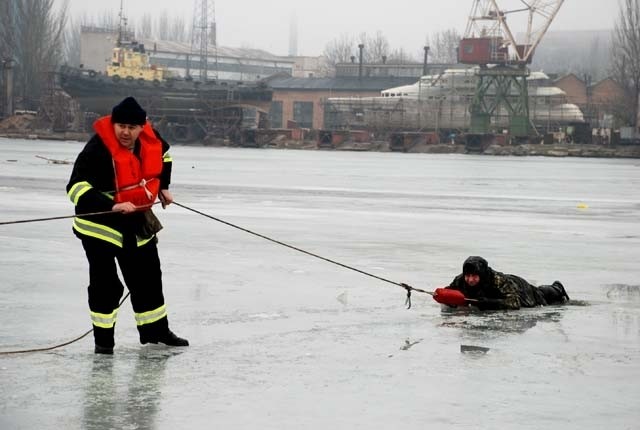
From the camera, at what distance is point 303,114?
417 ft

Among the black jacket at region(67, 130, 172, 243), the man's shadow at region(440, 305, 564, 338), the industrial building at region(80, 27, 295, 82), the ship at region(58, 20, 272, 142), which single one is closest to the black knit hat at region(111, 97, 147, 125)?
the black jacket at region(67, 130, 172, 243)

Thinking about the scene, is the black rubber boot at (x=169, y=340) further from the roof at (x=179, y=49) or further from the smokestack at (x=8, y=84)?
the roof at (x=179, y=49)

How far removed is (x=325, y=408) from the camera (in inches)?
→ 227

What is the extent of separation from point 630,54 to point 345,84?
43651 mm

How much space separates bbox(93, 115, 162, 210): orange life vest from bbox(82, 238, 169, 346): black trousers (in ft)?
0.99

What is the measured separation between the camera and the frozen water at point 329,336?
5.72 metres

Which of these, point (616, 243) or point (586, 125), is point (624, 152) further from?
point (616, 243)

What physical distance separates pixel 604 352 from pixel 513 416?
2.17m

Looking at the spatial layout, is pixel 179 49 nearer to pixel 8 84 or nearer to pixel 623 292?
pixel 8 84

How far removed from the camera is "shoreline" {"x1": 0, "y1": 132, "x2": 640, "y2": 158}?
3196 inches

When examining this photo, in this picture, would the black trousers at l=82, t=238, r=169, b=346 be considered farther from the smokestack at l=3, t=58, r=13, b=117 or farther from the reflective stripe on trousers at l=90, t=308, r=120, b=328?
the smokestack at l=3, t=58, r=13, b=117

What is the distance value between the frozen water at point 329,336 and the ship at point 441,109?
86.7m

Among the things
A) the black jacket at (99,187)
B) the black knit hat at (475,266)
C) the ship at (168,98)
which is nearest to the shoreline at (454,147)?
the ship at (168,98)

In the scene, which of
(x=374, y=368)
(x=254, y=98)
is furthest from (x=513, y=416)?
(x=254, y=98)
